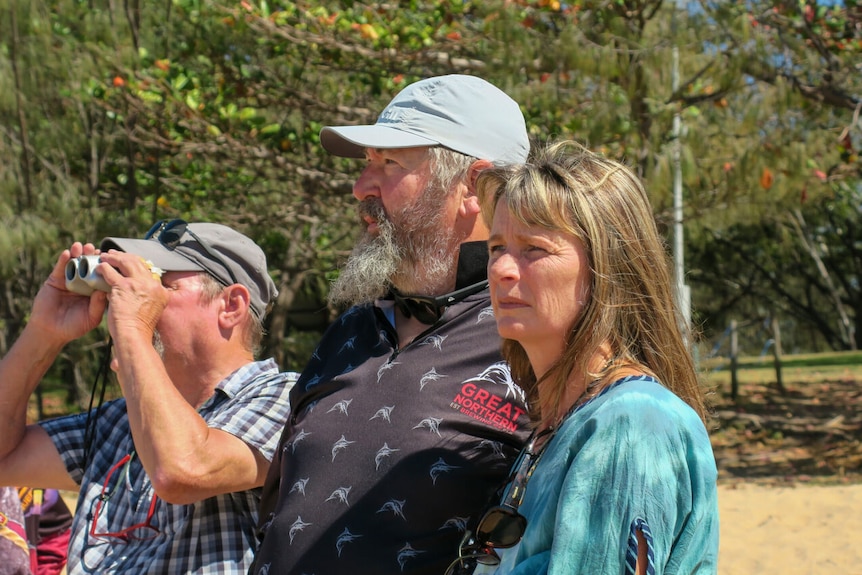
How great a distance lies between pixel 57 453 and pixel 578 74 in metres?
5.12

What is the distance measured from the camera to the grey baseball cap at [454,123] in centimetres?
211

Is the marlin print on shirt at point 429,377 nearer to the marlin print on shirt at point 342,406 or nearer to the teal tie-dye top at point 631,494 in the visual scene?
the marlin print on shirt at point 342,406

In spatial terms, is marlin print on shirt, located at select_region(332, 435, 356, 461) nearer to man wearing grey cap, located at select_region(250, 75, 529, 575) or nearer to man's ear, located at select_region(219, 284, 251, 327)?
man wearing grey cap, located at select_region(250, 75, 529, 575)

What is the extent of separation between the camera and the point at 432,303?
202 cm

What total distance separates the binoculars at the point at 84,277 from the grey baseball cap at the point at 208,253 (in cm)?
7

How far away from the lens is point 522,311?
1504 mm

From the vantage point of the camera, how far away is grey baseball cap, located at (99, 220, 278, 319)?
2.37 metres

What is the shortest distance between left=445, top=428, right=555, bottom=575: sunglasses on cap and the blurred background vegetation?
475 centimetres

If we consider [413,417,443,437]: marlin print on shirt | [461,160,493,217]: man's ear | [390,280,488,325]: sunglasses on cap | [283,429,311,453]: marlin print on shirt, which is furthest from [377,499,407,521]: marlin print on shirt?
[461,160,493,217]: man's ear

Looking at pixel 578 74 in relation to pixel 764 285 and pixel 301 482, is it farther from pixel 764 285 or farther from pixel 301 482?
pixel 764 285

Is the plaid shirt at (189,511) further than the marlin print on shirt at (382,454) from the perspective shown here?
Yes

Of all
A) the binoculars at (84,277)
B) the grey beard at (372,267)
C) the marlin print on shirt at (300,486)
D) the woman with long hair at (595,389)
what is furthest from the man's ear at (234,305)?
the woman with long hair at (595,389)

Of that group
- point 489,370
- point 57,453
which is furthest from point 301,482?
point 57,453

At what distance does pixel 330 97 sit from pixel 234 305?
21.2 ft
